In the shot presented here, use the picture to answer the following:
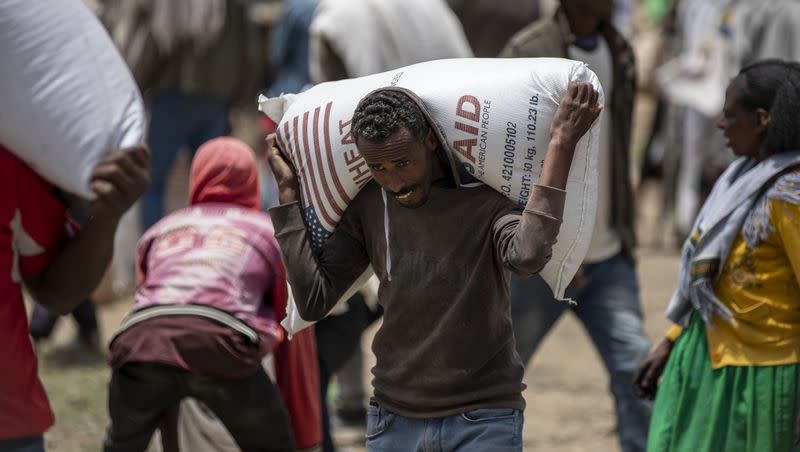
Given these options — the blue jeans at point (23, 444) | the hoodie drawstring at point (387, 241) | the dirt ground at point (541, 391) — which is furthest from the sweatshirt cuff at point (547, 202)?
the dirt ground at point (541, 391)

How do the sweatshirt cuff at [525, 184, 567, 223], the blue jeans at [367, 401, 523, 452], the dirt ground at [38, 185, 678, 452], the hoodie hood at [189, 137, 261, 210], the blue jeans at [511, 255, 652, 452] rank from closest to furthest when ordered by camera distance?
1. the sweatshirt cuff at [525, 184, 567, 223]
2. the blue jeans at [367, 401, 523, 452]
3. the hoodie hood at [189, 137, 261, 210]
4. the blue jeans at [511, 255, 652, 452]
5. the dirt ground at [38, 185, 678, 452]

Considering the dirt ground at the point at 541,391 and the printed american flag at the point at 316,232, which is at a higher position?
the printed american flag at the point at 316,232

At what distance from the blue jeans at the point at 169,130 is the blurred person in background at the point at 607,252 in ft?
12.3

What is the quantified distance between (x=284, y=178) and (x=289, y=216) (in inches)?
4.1

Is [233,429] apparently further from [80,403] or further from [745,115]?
[80,403]

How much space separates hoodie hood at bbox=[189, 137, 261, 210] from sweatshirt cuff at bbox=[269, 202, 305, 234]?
1.26 m

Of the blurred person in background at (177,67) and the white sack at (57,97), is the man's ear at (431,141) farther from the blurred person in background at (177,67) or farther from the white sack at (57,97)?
the blurred person in background at (177,67)

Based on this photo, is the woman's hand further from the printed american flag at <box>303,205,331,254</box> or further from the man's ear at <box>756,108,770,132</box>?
the printed american flag at <box>303,205,331,254</box>

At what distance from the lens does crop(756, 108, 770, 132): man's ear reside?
3943mm

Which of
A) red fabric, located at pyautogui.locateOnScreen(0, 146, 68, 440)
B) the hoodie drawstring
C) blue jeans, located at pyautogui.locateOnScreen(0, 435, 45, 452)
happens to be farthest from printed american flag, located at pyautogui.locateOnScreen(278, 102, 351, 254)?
blue jeans, located at pyautogui.locateOnScreen(0, 435, 45, 452)

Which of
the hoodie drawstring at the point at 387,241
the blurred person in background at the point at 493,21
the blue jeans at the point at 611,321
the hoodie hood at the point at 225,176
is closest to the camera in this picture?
the hoodie drawstring at the point at 387,241

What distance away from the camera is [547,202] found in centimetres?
306

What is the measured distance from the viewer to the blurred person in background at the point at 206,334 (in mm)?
4320

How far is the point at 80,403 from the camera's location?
690 centimetres
